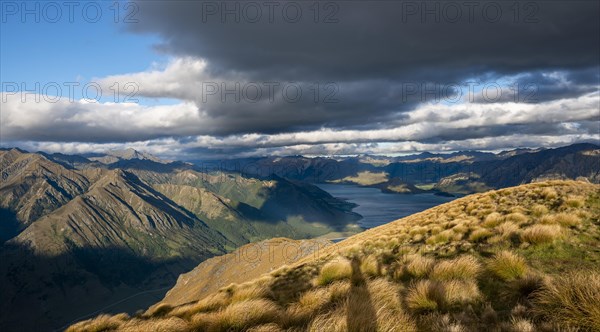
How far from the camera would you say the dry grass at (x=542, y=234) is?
12.1 metres

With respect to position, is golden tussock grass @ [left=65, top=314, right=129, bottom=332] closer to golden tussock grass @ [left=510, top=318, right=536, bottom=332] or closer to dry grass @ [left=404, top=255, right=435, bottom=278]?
dry grass @ [left=404, top=255, right=435, bottom=278]

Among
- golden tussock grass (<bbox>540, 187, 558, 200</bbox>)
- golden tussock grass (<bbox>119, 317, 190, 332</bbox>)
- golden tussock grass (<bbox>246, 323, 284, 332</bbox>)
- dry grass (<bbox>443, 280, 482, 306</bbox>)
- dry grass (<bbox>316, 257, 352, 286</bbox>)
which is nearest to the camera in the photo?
golden tussock grass (<bbox>246, 323, 284, 332</bbox>)

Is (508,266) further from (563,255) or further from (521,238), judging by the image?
(521,238)

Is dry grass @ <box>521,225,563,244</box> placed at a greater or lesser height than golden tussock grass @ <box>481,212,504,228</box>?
greater

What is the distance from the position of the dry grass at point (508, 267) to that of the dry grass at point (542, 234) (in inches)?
143

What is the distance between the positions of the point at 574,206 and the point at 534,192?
8260 mm

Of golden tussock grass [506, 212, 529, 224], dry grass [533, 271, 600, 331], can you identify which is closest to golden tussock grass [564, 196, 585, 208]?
golden tussock grass [506, 212, 529, 224]

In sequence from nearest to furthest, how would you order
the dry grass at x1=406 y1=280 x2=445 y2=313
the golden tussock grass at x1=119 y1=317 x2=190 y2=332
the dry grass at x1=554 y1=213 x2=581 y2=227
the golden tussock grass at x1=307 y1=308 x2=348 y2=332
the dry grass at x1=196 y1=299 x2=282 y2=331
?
the golden tussock grass at x1=307 y1=308 x2=348 y2=332 → the dry grass at x1=406 y1=280 x2=445 y2=313 → the dry grass at x1=196 y1=299 x2=282 y2=331 → the golden tussock grass at x1=119 y1=317 x2=190 y2=332 → the dry grass at x1=554 y1=213 x2=581 y2=227

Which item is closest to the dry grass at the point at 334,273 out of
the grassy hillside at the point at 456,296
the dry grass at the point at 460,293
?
the grassy hillside at the point at 456,296

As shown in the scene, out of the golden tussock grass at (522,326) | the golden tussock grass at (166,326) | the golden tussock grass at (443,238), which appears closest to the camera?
the golden tussock grass at (522,326)

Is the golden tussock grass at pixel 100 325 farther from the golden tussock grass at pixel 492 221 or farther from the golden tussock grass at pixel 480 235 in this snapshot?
the golden tussock grass at pixel 492 221

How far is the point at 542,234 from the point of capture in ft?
40.5

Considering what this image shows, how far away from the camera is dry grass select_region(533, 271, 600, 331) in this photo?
5809 millimetres

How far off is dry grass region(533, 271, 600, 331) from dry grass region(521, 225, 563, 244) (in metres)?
6.09
